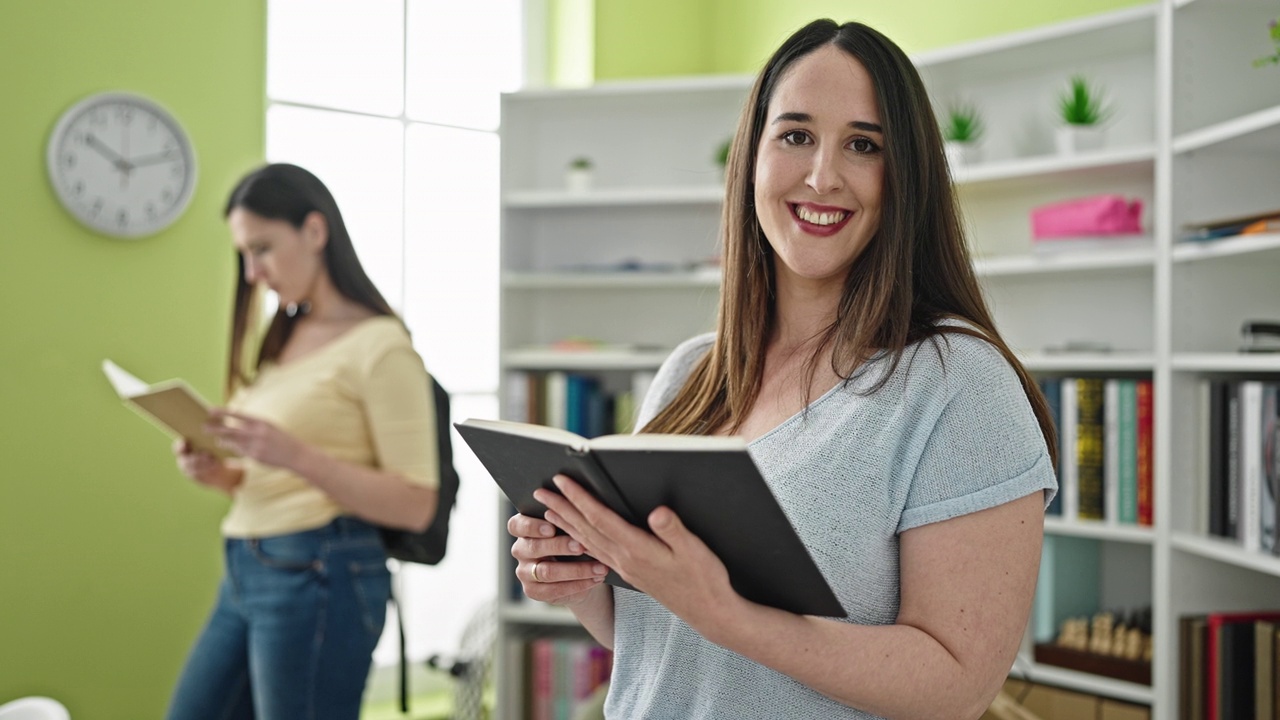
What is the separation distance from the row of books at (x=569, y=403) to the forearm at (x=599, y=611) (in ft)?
6.75

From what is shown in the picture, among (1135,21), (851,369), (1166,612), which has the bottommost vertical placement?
(1166,612)

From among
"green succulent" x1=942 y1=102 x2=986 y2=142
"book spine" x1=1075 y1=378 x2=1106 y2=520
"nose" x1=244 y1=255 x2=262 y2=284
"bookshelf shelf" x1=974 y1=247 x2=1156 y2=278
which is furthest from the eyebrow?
"green succulent" x1=942 y1=102 x2=986 y2=142

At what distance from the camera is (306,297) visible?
7.54 feet

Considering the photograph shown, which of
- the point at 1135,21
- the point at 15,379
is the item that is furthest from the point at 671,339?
the point at 15,379

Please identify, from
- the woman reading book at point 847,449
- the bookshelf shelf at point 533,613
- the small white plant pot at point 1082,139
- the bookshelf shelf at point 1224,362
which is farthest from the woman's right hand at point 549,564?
the bookshelf shelf at point 533,613

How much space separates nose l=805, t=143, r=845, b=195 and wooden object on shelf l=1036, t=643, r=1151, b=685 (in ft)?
6.12

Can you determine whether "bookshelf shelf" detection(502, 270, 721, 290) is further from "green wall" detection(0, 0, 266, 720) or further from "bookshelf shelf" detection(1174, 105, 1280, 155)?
"bookshelf shelf" detection(1174, 105, 1280, 155)

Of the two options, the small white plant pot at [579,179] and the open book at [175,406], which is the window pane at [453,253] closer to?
the small white plant pot at [579,179]

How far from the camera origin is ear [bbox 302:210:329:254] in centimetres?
227

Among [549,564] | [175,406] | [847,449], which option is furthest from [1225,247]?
[175,406]

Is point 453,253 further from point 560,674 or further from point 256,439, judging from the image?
point 256,439

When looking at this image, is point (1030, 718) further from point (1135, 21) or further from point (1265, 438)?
point (1135, 21)

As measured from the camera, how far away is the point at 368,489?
2.10m

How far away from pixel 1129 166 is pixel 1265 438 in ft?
2.46
